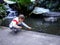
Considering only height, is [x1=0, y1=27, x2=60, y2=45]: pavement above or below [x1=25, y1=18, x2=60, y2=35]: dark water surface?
above

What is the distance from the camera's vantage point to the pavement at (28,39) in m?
5.32

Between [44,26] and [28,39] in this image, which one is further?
[44,26]

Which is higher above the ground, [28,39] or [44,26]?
[28,39]

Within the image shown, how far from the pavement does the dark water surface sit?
2320mm

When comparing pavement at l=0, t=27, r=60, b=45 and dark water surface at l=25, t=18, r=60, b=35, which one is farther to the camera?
dark water surface at l=25, t=18, r=60, b=35

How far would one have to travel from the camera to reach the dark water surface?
8.36 metres

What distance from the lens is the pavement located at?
5.32 metres

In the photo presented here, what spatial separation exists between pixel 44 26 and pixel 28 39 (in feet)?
11.6

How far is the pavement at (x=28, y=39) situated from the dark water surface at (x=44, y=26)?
2.32m

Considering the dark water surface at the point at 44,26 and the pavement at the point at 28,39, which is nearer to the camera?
the pavement at the point at 28,39

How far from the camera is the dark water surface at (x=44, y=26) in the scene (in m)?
8.36

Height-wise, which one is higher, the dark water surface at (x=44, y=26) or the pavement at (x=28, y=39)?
the pavement at (x=28, y=39)

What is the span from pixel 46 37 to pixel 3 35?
137 cm

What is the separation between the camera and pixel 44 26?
29.6 ft
